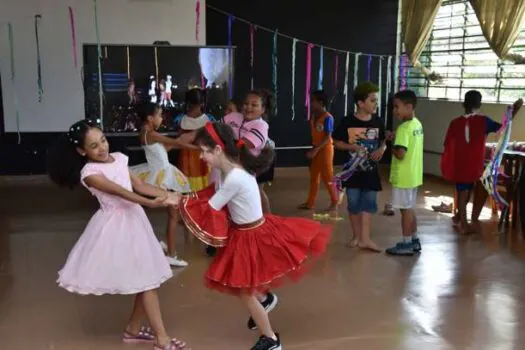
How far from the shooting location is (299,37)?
330 inches

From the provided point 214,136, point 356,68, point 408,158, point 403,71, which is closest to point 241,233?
point 214,136

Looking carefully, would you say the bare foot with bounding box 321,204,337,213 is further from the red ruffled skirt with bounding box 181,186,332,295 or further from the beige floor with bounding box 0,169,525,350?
the red ruffled skirt with bounding box 181,186,332,295

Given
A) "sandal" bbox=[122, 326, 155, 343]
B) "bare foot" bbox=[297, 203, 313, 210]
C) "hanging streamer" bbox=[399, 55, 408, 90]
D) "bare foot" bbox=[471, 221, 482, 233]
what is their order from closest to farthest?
"sandal" bbox=[122, 326, 155, 343]
"bare foot" bbox=[471, 221, 482, 233]
"bare foot" bbox=[297, 203, 313, 210]
"hanging streamer" bbox=[399, 55, 408, 90]

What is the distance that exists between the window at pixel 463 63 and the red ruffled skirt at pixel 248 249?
197 inches

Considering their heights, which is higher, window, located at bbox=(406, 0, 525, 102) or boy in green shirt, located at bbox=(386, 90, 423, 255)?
window, located at bbox=(406, 0, 525, 102)

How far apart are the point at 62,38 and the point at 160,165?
3750 millimetres

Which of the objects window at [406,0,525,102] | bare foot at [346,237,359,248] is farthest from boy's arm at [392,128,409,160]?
window at [406,0,525,102]

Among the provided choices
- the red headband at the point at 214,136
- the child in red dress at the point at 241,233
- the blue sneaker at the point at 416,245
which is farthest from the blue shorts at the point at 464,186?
the red headband at the point at 214,136

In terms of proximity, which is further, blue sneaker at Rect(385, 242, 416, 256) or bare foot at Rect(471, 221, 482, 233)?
bare foot at Rect(471, 221, 482, 233)

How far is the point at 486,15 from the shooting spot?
7.05 meters

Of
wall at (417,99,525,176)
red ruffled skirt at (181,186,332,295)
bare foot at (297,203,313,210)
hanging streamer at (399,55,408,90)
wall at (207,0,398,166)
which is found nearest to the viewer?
red ruffled skirt at (181,186,332,295)

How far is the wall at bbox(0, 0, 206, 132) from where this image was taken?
7.12 meters

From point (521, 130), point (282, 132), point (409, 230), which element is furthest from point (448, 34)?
point (409, 230)

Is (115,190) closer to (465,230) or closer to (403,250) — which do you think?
(403,250)
